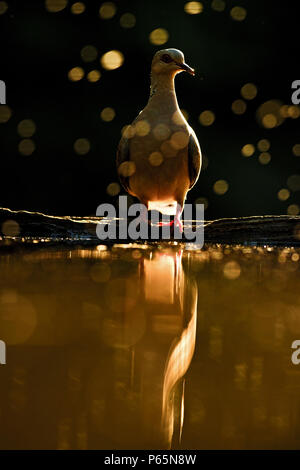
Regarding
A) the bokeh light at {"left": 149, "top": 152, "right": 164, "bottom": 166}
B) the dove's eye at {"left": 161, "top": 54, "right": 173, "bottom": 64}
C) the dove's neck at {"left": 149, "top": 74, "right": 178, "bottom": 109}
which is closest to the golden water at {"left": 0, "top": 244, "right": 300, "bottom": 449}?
the bokeh light at {"left": 149, "top": 152, "right": 164, "bottom": 166}

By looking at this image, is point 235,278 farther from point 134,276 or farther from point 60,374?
point 60,374

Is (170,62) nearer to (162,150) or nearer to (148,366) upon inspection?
(162,150)

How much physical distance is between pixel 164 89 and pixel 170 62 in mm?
151

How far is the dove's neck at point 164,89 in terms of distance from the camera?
260 centimetres

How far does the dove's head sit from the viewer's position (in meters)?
2.58

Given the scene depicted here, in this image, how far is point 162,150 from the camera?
2.43 m

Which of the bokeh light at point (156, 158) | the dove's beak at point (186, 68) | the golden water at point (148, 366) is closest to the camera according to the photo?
the golden water at point (148, 366)

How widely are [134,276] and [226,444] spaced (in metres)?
0.90

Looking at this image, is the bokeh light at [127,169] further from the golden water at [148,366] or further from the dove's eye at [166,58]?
the golden water at [148,366]

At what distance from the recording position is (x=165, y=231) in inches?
105

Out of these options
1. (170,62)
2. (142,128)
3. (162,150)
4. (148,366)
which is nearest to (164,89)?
(170,62)

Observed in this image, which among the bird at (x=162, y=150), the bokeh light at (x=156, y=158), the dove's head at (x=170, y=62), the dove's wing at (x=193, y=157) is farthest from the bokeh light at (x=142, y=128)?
the dove's head at (x=170, y=62)

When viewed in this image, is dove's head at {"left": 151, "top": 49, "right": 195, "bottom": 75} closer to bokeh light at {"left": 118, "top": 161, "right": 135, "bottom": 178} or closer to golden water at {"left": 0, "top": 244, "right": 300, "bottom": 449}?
bokeh light at {"left": 118, "top": 161, "right": 135, "bottom": 178}

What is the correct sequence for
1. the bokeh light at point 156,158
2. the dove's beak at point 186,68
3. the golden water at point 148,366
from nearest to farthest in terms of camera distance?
1. the golden water at point 148,366
2. the bokeh light at point 156,158
3. the dove's beak at point 186,68
